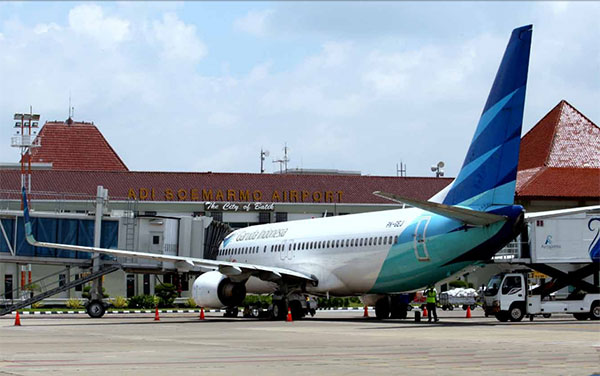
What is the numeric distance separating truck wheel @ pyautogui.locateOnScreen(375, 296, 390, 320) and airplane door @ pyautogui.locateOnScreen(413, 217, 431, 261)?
18.0ft

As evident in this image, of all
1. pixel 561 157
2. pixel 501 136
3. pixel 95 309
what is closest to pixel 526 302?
pixel 501 136

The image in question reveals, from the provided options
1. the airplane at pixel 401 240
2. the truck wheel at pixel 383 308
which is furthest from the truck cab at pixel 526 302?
the truck wheel at pixel 383 308

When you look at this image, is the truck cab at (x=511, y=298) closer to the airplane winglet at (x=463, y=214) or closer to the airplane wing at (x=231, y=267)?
the airplane winglet at (x=463, y=214)

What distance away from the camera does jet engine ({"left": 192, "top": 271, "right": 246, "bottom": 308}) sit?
34219 millimetres

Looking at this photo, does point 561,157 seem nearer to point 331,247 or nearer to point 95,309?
point 331,247

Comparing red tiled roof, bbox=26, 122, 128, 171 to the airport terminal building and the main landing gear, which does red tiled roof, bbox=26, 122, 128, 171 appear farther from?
the main landing gear

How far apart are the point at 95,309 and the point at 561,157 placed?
42477 millimetres

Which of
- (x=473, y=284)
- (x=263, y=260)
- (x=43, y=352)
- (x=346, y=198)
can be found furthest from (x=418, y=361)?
(x=346, y=198)

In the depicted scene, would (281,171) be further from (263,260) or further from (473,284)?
(263,260)

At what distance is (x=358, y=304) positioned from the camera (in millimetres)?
56375

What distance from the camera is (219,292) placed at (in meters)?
34.2

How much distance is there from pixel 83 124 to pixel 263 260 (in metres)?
54.1

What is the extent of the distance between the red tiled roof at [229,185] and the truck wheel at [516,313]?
40687 millimetres

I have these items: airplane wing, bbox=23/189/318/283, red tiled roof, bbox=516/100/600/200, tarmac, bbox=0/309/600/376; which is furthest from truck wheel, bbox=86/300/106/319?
red tiled roof, bbox=516/100/600/200
